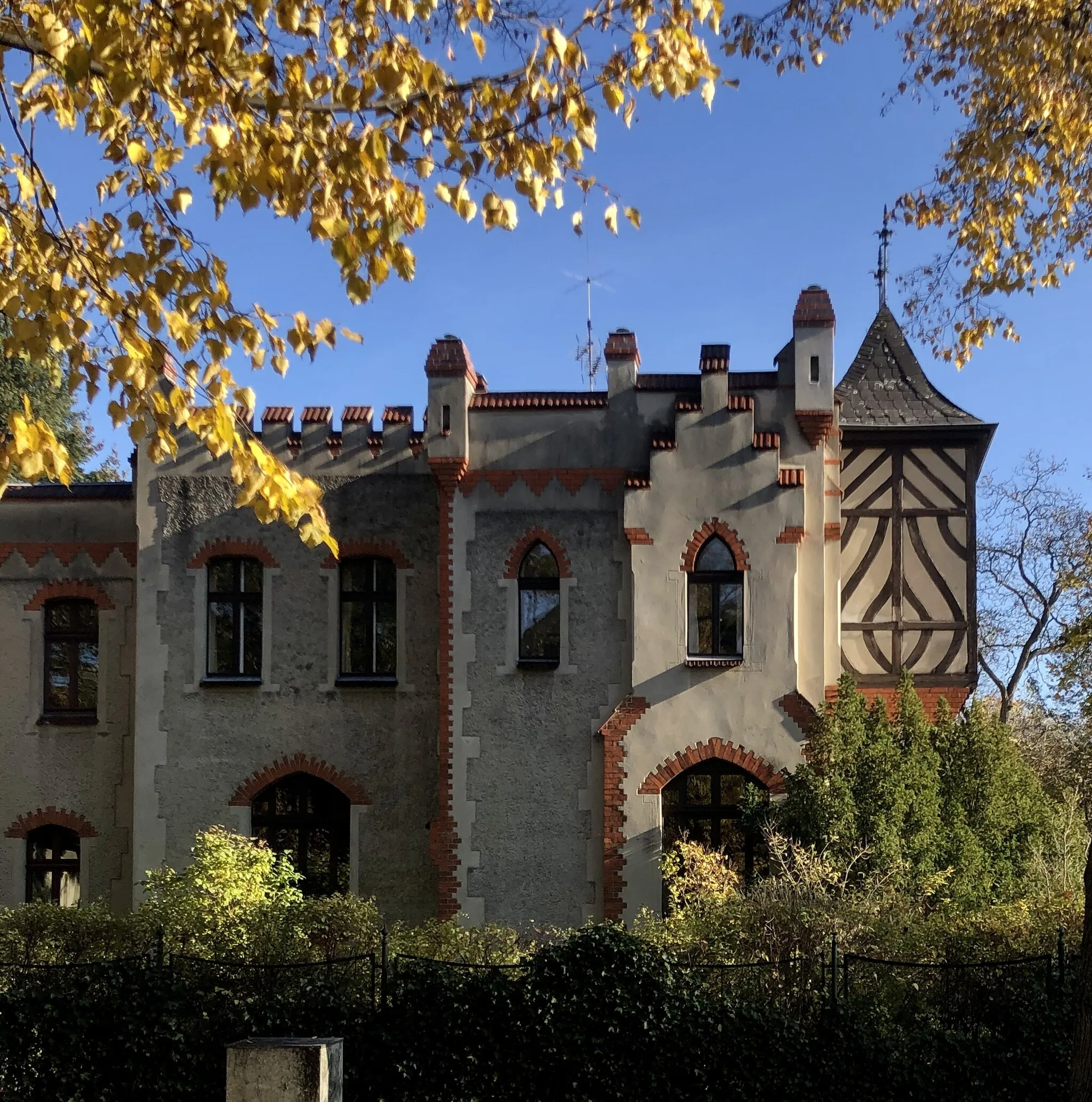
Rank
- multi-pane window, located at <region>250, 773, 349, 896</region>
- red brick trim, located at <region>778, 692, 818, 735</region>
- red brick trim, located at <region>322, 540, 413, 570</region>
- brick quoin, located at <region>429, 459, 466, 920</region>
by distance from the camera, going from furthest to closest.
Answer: red brick trim, located at <region>322, 540, 413, 570</region>, multi-pane window, located at <region>250, 773, 349, 896</region>, brick quoin, located at <region>429, 459, 466, 920</region>, red brick trim, located at <region>778, 692, 818, 735</region>

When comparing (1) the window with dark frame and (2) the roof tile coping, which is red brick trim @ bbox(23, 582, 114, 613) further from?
(2) the roof tile coping

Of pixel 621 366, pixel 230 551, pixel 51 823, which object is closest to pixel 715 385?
pixel 621 366

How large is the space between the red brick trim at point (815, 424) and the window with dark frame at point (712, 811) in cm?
426

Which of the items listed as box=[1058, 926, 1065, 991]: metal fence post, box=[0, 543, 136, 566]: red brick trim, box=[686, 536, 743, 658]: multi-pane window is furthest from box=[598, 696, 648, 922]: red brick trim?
box=[0, 543, 136, 566]: red brick trim

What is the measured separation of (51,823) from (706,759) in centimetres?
919

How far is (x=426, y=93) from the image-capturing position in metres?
6.88

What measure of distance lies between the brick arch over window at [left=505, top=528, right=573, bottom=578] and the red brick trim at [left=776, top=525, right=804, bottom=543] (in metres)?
2.67

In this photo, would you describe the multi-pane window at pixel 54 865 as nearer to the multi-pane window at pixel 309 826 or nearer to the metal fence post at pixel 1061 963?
the multi-pane window at pixel 309 826

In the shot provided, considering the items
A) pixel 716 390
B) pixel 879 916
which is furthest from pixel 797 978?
pixel 716 390

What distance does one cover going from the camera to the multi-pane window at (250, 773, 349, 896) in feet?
52.9

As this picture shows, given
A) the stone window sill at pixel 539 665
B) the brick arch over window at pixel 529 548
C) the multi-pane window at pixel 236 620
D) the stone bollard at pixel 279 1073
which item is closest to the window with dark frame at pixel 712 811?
the stone window sill at pixel 539 665

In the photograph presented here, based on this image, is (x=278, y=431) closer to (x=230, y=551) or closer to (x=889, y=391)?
(x=230, y=551)

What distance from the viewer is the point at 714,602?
15.3 metres

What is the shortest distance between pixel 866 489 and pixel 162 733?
400 inches
